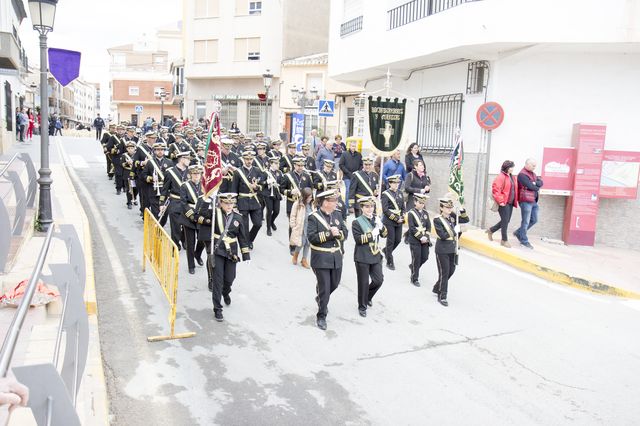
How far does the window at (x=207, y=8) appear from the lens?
4150 centimetres

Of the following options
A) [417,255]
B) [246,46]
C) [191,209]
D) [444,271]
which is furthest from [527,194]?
[246,46]

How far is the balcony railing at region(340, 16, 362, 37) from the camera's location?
1994 cm

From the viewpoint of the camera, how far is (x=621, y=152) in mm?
13188

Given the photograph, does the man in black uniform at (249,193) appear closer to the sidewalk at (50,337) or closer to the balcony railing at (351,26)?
the sidewalk at (50,337)

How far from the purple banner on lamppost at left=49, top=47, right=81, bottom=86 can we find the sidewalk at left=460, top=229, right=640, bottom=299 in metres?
9.96

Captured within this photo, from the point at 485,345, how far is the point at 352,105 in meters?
26.1

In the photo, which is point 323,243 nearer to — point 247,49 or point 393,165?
point 393,165

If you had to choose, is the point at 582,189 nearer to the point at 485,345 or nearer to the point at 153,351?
the point at 485,345

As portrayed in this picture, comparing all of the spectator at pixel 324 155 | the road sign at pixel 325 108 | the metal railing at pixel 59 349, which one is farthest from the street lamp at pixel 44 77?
the road sign at pixel 325 108

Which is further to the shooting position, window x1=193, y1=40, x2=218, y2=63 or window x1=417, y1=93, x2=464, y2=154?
window x1=193, y1=40, x2=218, y2=63

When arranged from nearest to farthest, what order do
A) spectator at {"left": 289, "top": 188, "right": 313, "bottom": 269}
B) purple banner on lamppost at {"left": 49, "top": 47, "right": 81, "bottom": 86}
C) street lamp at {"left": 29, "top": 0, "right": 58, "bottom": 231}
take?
1. spectator at {"left": 289, "top": 188, "right": 313, "bottom": 269}
2. street lamp at {"left": 29, "top": 0, "right": 58, "bottom": 231}
3. purple banner on lamppost at {"left": 49, "top": 47, "right": 81, "bottom": 86}

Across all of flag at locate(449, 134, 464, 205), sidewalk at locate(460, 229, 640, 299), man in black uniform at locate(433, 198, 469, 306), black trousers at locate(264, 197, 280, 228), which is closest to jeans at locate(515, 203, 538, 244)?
sidewalk at locate(460, 229, 640, 299)

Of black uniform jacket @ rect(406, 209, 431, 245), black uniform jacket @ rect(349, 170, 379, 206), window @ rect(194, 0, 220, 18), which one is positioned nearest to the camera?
black uniform jacket @ rect(406, 209, 431, 245)

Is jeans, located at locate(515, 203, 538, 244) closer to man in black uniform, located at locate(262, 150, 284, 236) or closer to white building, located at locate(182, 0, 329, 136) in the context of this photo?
man in black uniform, located at locate(262, 150, 284, 236)
